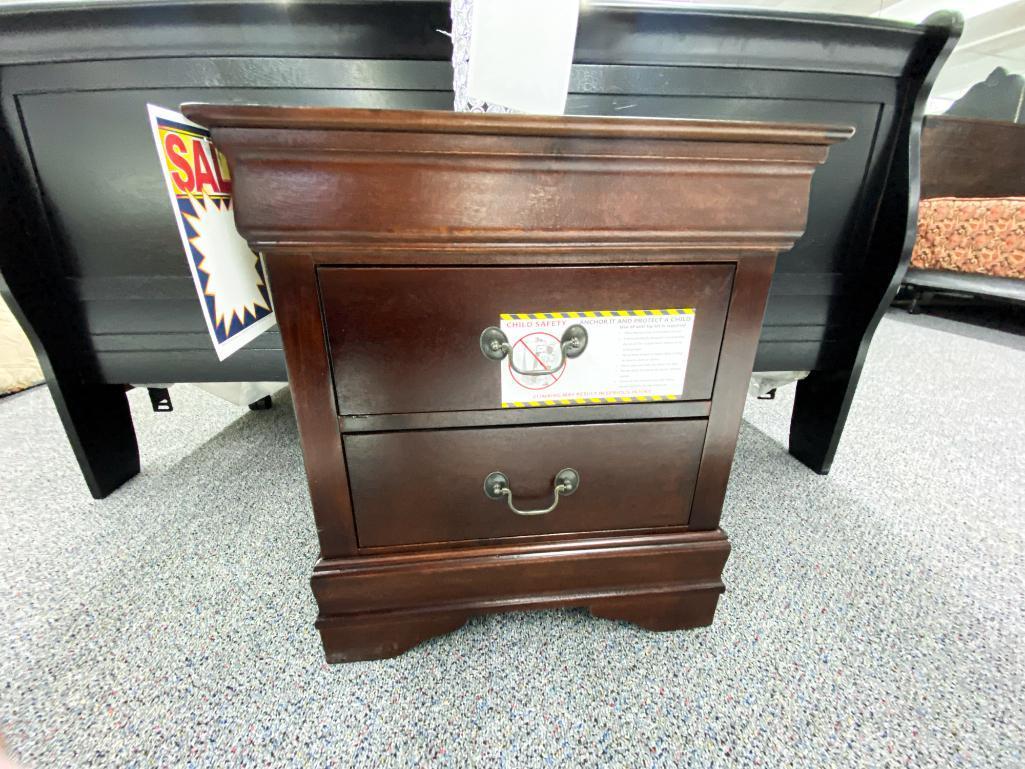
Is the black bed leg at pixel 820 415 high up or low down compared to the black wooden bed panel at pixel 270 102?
down

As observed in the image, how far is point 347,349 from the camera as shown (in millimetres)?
435

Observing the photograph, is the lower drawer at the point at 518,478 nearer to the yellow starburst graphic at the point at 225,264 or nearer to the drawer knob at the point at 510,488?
the drawer knob at the point at 510,488

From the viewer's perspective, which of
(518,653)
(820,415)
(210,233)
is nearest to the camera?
(210,233)

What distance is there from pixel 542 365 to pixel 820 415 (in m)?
0.82

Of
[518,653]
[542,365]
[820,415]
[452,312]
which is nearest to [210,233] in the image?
[452,312]

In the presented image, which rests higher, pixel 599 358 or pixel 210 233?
pixel 210 233

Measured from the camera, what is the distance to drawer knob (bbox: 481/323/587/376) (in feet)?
1.44

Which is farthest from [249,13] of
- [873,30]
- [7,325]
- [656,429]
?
[7,325]

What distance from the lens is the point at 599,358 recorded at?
46 centimetres

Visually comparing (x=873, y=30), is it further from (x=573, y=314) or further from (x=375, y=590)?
(x=375, y=590)

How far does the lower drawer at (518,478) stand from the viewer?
0.49m

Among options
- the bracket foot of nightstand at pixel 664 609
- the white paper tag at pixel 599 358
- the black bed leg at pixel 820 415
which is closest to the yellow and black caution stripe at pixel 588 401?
the white paper tag at pixel 599 358

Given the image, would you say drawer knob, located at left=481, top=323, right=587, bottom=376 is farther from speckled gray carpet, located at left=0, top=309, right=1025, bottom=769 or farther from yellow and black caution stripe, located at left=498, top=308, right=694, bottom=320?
speckled gray carpet, located at left=0, top=309, right=1025, bottom=769

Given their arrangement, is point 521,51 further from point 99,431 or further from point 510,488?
point 99,431
